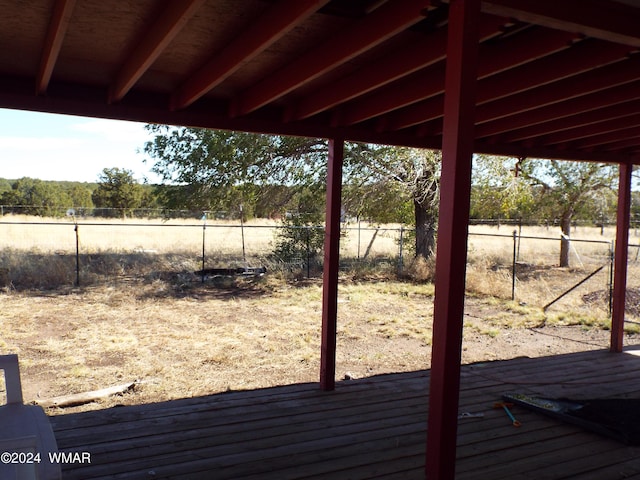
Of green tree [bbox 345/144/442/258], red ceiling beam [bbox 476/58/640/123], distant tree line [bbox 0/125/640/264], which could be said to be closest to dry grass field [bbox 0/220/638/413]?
distant tree line [bbox 0/125/640/264]

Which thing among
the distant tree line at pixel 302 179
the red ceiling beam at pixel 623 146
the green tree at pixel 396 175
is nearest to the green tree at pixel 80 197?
the distant tree line at pixel 302 179

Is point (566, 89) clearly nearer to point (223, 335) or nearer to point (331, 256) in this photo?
point (331, 256)

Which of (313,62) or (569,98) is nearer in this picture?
(313,62)

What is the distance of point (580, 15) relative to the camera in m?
2.08

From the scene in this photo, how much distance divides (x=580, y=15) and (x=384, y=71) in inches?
47.0

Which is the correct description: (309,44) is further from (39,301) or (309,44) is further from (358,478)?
(39,301)

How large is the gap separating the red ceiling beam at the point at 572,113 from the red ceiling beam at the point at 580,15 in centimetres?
144

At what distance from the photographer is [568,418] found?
3699 mm

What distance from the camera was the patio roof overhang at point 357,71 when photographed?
6.91 ft

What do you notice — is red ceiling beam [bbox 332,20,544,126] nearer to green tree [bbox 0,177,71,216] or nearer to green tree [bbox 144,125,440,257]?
green tree [bbox 144,125,440,257]

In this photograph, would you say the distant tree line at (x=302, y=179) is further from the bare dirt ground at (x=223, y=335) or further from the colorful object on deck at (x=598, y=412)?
the colorful object on deck at (x=598, y=412)

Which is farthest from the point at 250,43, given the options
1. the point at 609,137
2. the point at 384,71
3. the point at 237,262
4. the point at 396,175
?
the point at 237,262

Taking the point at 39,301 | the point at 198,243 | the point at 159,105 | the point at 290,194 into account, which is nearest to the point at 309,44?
the point at 159,105

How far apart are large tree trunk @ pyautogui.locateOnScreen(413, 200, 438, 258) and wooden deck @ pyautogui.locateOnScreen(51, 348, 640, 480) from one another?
900 cm
